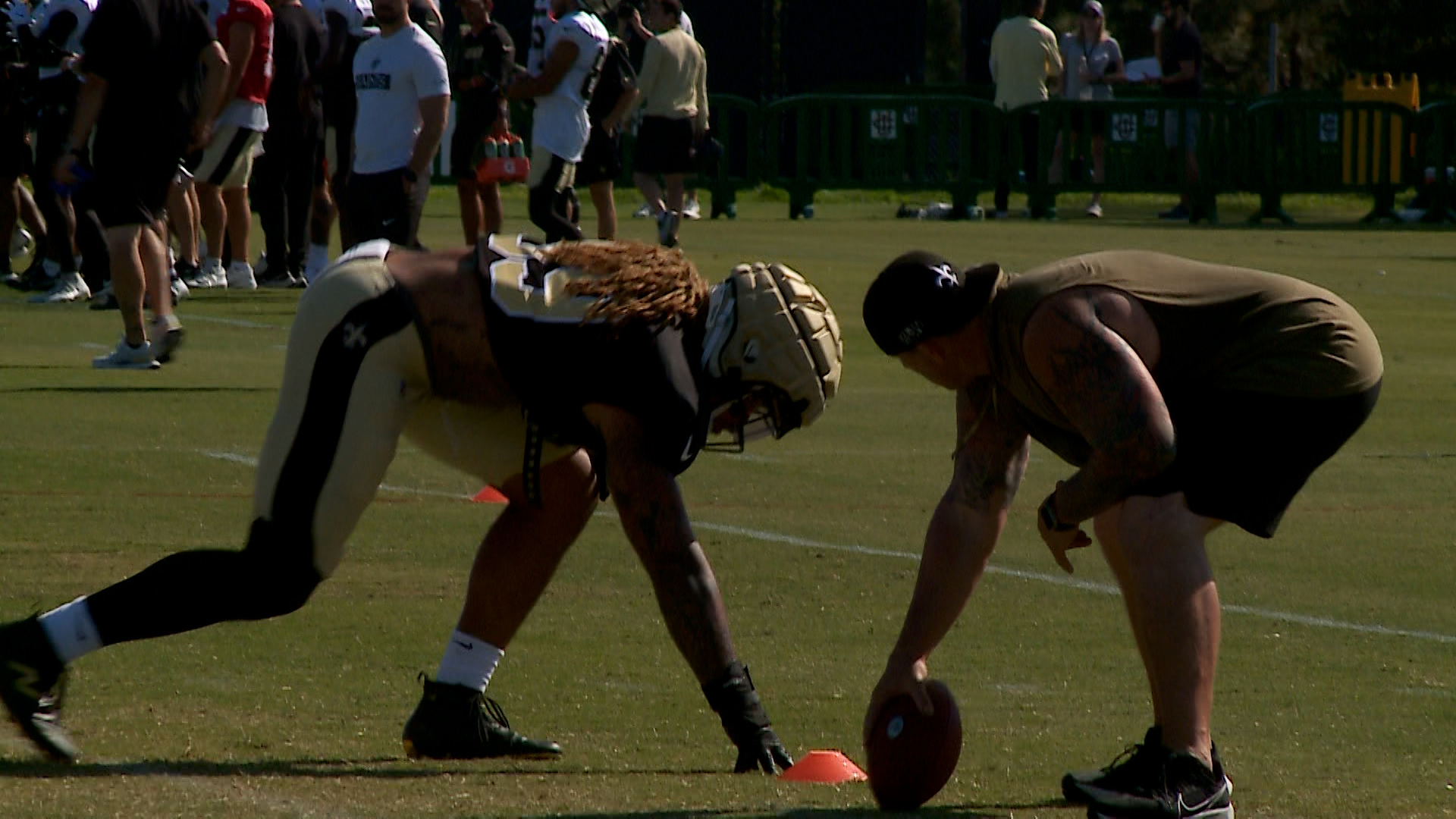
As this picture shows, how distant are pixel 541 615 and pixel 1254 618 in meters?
2.24

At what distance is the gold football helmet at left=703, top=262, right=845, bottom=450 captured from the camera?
536 cm

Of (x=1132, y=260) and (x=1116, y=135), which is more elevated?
(x=1132, y=260)

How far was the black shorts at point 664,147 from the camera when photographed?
22.5 meters

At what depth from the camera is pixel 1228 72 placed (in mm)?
56969

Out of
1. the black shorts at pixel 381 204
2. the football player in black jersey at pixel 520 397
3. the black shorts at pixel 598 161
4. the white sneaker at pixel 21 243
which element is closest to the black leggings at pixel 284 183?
the black shorts at pixel 598 161

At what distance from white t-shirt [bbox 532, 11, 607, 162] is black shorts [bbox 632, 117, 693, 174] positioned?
15.5 ft

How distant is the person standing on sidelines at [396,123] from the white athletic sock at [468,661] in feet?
29.9

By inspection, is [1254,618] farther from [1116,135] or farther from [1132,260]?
[1116,135]

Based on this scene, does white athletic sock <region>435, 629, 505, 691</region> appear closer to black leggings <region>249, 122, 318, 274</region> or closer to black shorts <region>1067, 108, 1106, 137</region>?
black leggings <region>249, 122, 318, 274</region>

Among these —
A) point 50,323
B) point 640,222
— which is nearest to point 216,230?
point 50,323

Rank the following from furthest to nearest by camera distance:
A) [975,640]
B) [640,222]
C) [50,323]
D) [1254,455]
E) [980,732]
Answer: [640,222]
[50,323]
[975,640]
[980,732]
[1254,455]

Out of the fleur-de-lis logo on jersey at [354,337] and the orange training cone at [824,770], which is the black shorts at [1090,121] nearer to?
the orange training cone at [824,770]

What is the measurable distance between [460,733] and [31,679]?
1004 mm

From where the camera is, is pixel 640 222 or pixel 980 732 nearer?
pixel 980 732
